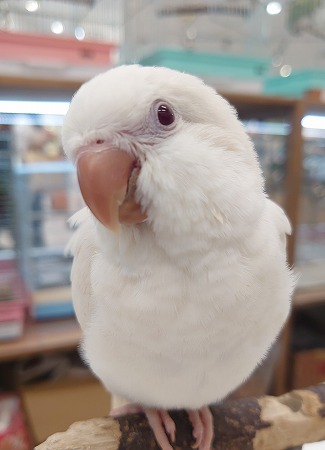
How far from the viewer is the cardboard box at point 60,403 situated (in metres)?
1.37

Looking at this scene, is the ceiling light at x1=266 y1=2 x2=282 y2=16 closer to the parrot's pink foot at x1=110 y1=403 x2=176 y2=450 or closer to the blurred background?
the blurred background

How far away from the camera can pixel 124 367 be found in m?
0.58

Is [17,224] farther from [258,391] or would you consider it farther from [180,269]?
[258,391]

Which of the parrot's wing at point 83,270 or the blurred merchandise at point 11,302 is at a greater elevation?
the parrot's wing at point 83,270

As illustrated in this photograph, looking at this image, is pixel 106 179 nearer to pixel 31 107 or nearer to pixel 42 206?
pixel 31 107

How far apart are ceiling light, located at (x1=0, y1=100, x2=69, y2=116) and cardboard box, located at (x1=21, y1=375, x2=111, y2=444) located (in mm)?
914

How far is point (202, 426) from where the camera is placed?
699 millimetres

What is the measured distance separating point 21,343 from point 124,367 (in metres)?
0.78

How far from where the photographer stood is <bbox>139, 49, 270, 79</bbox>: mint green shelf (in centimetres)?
139

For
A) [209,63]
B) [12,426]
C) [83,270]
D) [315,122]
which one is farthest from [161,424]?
[315,122]

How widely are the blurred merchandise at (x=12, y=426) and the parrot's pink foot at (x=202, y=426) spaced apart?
0.79m

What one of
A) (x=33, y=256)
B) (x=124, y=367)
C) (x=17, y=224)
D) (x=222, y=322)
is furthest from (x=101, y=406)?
(x=222, y=322)

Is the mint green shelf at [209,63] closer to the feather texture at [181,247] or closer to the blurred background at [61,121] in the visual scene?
the blurred background at [61,121]

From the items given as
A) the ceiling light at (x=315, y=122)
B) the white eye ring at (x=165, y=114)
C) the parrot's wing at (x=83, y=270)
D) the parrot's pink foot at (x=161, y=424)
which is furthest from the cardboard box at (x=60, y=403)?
the ceiling light at (x=315, y=122)
